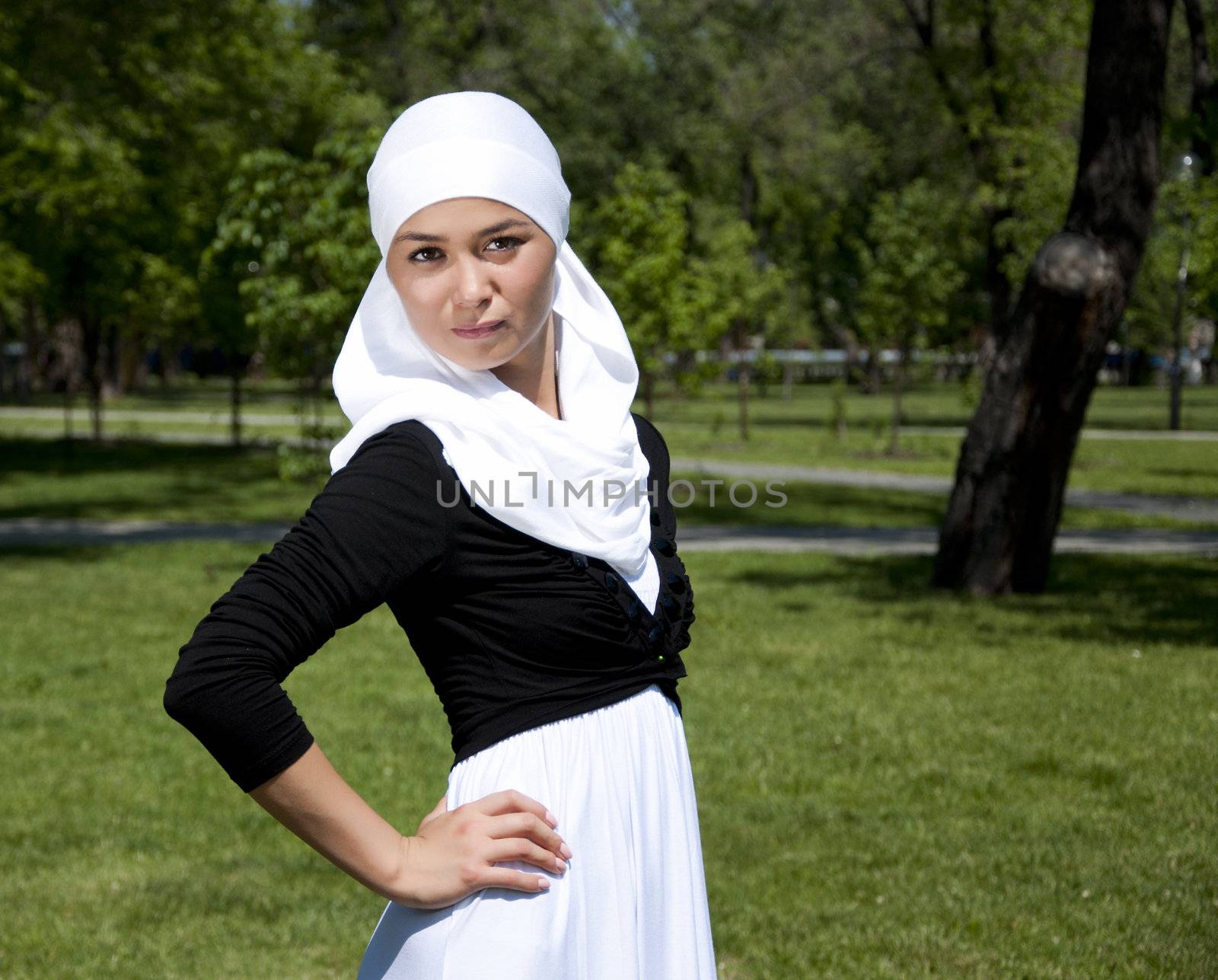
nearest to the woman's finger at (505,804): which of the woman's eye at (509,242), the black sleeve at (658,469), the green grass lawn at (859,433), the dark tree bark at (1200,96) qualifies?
the black sleeve at (658,469)

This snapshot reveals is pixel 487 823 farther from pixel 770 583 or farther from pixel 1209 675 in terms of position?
pixel 770 583

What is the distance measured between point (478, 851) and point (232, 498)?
63.6ft

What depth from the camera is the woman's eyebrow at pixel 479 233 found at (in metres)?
1.90

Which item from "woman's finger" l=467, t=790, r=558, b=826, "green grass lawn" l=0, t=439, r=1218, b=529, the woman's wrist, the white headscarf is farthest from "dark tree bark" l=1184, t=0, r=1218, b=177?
the woman's wrist

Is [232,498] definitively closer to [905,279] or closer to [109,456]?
[109,456]

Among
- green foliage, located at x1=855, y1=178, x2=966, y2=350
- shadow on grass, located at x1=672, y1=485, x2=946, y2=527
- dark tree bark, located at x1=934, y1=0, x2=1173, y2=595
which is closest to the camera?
dark tree bark, located at x1=934, y1=0, x2=1173, y2=595

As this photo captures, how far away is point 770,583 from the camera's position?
495 inches

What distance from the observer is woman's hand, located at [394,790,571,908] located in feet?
5.85

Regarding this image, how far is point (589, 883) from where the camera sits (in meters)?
1.88

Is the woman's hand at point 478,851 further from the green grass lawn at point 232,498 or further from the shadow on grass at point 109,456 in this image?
the shadow on grass at point 109,456

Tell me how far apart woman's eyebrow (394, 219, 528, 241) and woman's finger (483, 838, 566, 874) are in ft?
2.53

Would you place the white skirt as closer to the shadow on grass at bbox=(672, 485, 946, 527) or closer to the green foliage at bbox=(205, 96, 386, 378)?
the green foliage at bbox=(205, 96, 386, 378)

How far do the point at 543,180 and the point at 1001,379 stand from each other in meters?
9.62

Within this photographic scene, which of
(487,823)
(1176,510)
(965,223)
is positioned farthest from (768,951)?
(965,223)
